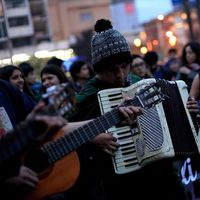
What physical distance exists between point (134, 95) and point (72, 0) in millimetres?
81474

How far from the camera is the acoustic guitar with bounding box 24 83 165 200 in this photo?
284cm

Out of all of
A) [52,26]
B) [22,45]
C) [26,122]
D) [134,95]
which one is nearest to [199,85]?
[134,95]

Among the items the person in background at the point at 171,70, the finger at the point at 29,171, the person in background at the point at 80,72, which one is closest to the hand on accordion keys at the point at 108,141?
the finger at the point at 29,171

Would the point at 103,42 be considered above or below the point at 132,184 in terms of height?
above

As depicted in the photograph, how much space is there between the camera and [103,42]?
3473mm

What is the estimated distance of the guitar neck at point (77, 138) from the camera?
9.31 ft

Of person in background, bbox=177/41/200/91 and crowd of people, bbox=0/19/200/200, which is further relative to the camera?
person in background, bbox=177/41/200/91

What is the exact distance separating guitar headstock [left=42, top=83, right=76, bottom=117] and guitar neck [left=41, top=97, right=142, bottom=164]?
22.4 inches

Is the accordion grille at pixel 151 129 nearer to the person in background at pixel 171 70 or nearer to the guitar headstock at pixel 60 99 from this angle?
the guitar headstock at pixel 60 99

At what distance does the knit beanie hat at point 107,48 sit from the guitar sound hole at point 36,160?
0.86 meters

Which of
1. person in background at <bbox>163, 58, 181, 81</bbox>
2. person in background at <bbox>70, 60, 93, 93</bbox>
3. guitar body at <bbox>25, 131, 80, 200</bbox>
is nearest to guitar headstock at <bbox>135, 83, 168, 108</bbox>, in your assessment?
guitar body at <bbox>25, 131, 80, 200</bbox>

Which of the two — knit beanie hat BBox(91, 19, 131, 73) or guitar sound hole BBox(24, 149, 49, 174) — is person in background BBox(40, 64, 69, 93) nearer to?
knit beanie hat BBox(91, 19, 131, 73)

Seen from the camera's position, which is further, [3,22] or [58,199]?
[3,22]

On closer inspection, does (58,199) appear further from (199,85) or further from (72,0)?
(72,0)
